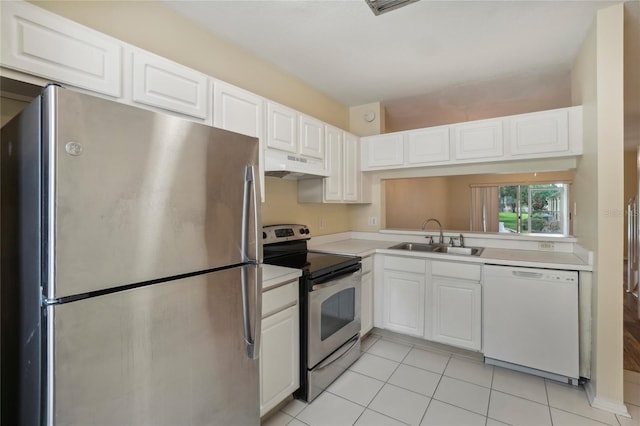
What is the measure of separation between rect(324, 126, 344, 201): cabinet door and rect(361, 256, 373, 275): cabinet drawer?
651mm

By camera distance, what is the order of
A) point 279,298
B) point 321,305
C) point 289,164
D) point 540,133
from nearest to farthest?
point 279,298
point 321,305
point 289,164
point 540,133

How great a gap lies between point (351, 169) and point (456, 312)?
169 centimetres

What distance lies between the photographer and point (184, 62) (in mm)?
1917

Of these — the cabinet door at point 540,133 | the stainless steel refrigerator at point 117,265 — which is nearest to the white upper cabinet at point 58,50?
the stainless steel refrigerator at point 117,265

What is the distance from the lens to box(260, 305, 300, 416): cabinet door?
5.45 ft

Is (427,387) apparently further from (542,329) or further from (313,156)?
(313,156)

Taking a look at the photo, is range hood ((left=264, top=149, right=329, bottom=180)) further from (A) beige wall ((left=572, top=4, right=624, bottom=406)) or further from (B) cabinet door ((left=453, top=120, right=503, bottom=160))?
(A) beige wall ((left=572, top=4, right=624, bottom=406))

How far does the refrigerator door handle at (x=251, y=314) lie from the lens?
1.30m

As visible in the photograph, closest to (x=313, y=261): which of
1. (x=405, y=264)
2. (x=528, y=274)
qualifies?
(x=405, y=264)

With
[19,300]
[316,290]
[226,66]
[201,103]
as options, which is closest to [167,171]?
[19,300]

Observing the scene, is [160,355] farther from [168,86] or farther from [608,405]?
[608,405]

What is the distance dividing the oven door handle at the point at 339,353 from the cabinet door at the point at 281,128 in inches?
62.5

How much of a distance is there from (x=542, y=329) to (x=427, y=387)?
3.14 feet

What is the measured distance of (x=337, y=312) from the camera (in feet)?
7.27
